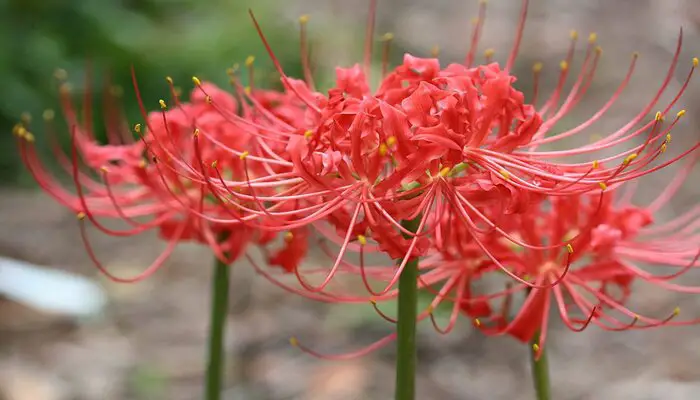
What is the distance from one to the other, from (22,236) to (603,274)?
2476 mm

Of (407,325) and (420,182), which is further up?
(420,182)

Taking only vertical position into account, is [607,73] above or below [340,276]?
above

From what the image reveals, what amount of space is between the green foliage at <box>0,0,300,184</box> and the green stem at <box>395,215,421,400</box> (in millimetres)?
2580

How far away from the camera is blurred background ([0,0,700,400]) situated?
89.0 inches

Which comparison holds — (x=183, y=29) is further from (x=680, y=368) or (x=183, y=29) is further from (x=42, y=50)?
(x=680, y=368)

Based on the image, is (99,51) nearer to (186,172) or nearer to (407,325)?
(186,172)

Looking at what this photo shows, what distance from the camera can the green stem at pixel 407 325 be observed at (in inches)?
37.0

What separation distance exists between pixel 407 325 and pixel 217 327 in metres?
0.36

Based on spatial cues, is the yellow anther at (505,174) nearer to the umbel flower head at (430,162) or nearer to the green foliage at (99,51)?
the umbel flower head at (430,162)

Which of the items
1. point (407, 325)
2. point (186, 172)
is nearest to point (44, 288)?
point (186, 172)

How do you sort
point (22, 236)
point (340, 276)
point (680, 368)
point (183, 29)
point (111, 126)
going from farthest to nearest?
point (183, 29) < point (22, 236) < point (340, 276) < point (680, 368) < point (111, 126)

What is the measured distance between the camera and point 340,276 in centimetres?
272

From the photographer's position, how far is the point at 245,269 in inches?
114

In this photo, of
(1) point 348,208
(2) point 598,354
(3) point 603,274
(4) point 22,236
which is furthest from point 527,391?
(4) point 22,236
